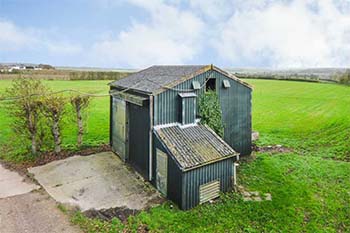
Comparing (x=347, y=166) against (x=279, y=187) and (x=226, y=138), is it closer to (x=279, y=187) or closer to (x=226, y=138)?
(x=279, y=187)

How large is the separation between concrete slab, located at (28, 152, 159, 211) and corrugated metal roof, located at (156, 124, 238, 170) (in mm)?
1918

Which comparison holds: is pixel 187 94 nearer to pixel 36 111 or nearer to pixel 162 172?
pixel 162 172

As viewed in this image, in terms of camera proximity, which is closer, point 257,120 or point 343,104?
point 257,120

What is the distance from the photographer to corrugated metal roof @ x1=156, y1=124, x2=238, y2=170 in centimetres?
1009

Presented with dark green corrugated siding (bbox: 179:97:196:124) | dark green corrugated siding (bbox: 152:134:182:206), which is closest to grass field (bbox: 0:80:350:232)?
dark green corrugated siding (bbox: 152:134:182:206)

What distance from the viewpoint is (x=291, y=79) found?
70.8 m

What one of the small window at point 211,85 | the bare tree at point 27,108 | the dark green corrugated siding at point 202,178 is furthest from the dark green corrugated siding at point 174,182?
the bare tree at point 27,108

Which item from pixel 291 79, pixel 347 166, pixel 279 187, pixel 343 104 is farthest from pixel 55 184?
pixel 291 79

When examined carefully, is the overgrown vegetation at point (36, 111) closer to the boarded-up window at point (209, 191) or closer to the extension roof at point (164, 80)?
the extension roof at point (164, 80)

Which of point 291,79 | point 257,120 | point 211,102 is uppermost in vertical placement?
point 291,79

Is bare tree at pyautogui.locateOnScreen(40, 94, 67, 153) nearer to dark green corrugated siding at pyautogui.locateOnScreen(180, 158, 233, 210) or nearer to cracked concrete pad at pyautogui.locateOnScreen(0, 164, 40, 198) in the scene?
cracked concrete pad at pyautogui.locateOnScreen(0, 164, 40, 198)

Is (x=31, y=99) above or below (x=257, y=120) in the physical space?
above

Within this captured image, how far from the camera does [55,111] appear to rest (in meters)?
14.6

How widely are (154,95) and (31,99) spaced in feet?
23.8
